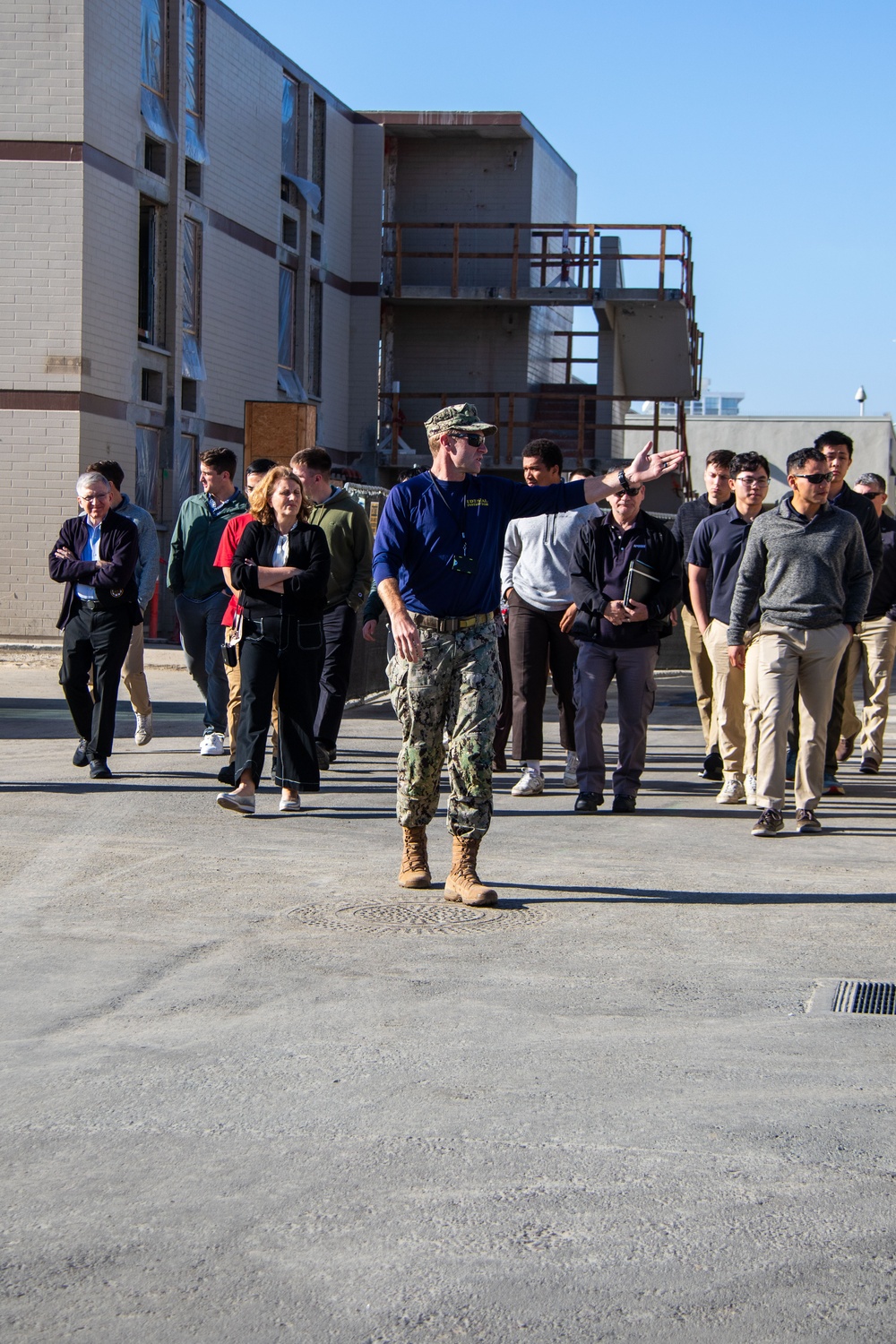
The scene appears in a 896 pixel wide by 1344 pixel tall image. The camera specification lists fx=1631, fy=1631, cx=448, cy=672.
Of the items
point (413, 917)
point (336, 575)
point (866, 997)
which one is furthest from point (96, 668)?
point (866, 997)

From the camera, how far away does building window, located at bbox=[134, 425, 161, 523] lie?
23.7 meters

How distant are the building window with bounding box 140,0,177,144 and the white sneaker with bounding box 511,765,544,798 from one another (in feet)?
53.1

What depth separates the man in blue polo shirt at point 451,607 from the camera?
7039 mm

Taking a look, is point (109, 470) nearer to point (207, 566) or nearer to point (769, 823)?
point (207, 566)

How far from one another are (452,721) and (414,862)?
64 centimetres

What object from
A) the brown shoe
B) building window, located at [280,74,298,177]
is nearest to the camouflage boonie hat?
the brown shoe

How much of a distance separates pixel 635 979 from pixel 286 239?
2502cm

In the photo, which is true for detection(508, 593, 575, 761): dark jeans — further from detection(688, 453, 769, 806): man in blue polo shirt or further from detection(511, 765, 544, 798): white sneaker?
detection(688, 453, 769, 806): man in blue polo shirt

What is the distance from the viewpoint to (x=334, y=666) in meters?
10.8

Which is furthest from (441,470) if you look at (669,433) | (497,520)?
(669,433)

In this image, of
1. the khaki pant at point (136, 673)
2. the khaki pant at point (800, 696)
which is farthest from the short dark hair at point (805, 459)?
the khaki pant at point (136, 673)

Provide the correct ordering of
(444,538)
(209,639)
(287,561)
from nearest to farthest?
(444,538) < (287,561) < (209,639)

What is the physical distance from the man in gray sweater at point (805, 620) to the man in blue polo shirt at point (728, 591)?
0.86 meters

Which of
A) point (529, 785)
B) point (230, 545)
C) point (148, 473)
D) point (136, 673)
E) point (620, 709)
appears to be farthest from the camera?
point (148, 473)
